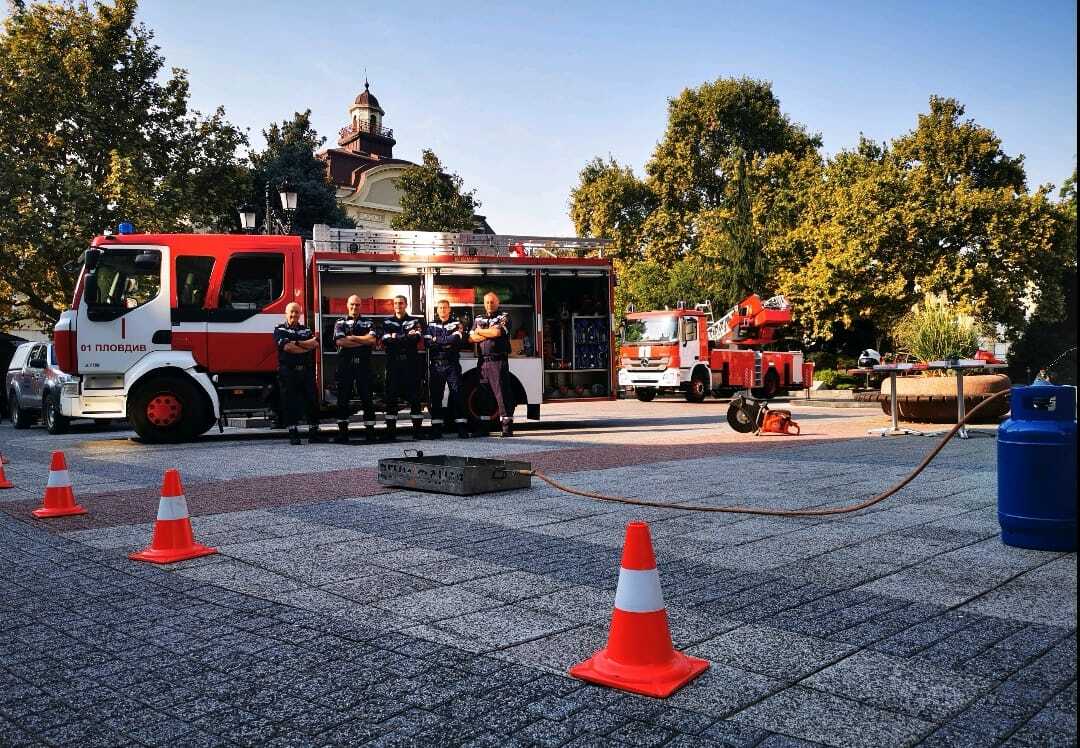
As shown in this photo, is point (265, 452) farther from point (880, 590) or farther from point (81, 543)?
point (880, 590)

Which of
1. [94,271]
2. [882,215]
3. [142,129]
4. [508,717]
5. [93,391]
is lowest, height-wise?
[508,717]

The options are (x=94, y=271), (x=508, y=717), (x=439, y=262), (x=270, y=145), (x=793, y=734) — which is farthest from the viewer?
(x=270, y=145)

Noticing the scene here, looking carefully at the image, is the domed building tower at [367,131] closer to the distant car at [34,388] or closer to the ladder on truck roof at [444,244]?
the distant car at [34,388]

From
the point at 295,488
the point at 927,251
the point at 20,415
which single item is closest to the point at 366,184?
the point at 927,251

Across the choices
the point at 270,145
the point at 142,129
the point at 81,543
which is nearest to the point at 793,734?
the point at 81,543

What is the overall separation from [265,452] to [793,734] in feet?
34.0

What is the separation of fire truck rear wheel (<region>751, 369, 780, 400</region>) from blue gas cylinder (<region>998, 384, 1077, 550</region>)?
864 inches

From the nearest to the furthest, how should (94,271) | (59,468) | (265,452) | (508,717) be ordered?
(508,717) < (59,468) < (265,452) < (94,271)

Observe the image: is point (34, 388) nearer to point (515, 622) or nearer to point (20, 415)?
point (20, 415)

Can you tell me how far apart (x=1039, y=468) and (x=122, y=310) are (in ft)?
40.5

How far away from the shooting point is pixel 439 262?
14930 millimetres

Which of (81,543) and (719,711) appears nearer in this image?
(719,711)

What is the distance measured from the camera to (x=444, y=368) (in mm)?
13812

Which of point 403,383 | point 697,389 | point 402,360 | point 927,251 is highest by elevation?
point 927,251
